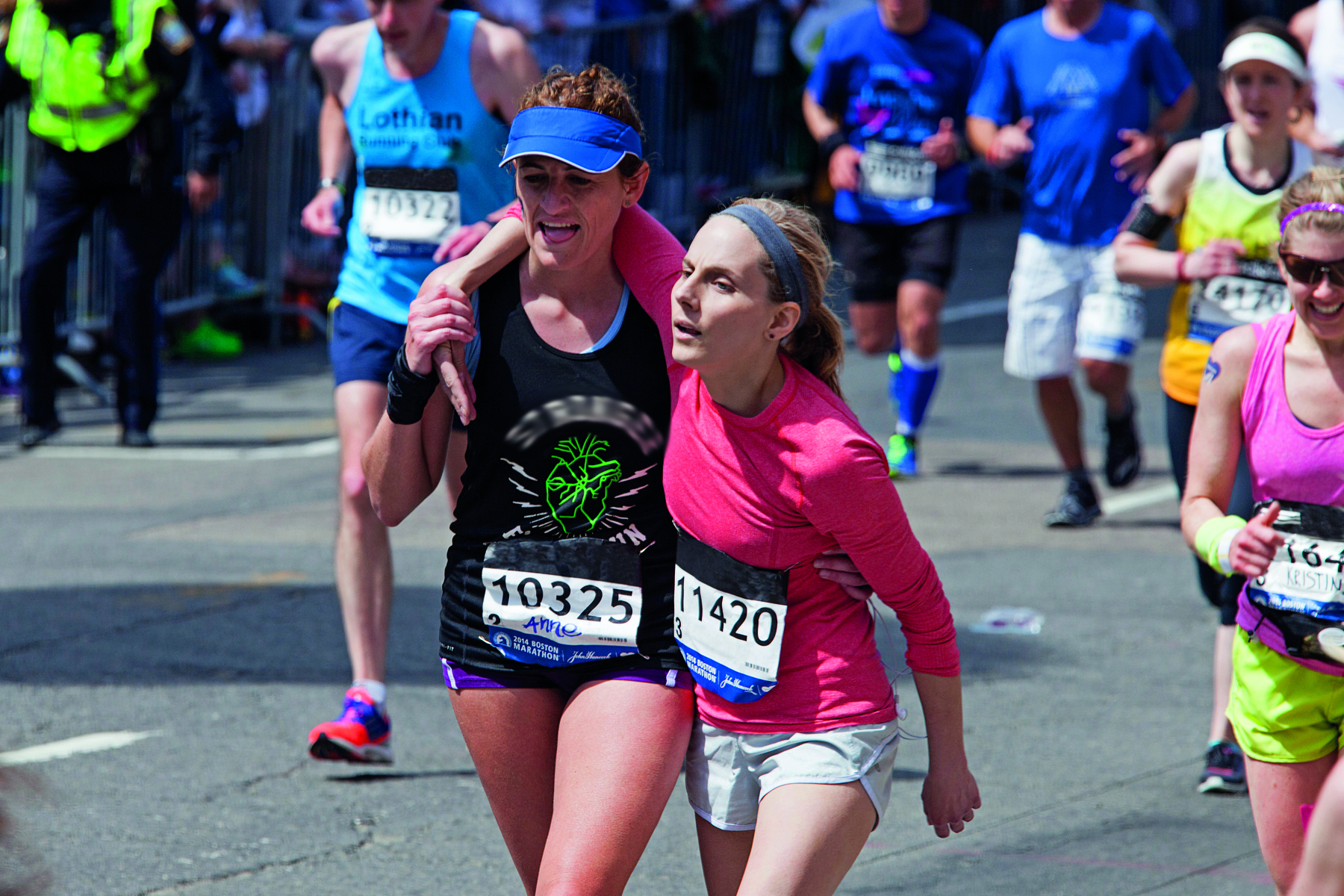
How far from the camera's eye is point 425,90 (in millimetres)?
5195

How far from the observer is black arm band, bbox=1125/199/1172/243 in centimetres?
563

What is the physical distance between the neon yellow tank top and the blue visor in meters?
2.75

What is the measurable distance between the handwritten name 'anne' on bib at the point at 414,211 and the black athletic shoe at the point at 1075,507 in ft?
12.5

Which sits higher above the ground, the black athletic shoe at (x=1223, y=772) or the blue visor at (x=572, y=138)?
the blue visor at (x=572, y=138)

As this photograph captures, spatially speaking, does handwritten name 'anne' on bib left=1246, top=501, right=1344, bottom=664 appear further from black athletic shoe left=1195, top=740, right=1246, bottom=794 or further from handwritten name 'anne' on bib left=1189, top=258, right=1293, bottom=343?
handwritten name 'anne' on bib left=1189, top=258, right=1293, bottom=343

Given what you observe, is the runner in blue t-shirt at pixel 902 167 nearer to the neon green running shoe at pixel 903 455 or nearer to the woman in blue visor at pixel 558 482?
the neon green running shoe at pixel 903 455

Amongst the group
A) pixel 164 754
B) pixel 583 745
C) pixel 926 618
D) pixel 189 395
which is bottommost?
pixel 189 395

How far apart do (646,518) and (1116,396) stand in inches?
205

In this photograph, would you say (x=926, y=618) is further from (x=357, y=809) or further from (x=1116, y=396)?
(x=1116, y=396)

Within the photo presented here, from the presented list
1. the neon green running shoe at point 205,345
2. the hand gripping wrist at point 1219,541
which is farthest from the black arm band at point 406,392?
the neon green running shoe at point 205,345

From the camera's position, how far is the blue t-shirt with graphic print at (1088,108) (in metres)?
8.10

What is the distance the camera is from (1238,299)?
5.55 meters

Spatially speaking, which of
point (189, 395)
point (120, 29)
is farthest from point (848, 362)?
point (120, 29)

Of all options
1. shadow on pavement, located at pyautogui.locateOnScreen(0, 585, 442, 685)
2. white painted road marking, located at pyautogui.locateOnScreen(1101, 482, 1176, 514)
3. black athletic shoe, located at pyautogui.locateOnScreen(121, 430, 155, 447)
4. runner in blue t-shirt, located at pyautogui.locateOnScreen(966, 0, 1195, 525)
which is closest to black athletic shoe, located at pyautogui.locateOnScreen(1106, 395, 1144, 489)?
runner in blue t-shirt, located at pyautogui.locateOnScreen(966, 0, 1195, 525)
